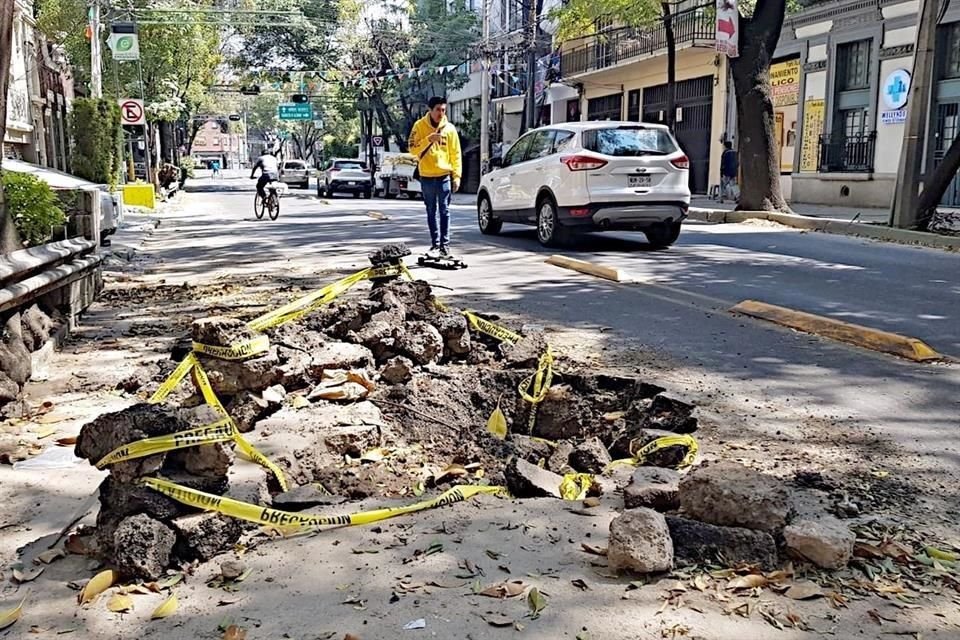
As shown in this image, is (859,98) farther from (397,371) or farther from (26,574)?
(26,574)

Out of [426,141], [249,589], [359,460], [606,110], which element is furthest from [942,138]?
[249,589]

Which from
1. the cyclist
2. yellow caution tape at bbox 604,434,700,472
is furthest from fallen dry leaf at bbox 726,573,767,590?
the cyclist

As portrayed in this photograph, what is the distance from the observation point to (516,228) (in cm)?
1741

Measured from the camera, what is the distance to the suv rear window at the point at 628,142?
13.0 meters

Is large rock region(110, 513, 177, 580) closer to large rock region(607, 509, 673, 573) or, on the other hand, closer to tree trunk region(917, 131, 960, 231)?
large rock region(607, 509, 673, 573)

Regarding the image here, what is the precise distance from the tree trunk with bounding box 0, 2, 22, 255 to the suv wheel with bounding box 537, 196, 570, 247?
26.4 ft

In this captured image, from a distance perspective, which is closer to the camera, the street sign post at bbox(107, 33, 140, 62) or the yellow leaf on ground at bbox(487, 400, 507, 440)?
the yellow leaf on ground at bbox(487, 400, 507, 440)

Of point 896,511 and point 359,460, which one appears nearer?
point 896,511

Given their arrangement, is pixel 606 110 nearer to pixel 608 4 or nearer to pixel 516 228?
pixel 608 4

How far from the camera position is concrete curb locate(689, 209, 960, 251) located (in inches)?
596

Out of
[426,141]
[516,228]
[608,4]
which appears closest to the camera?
[426,141]

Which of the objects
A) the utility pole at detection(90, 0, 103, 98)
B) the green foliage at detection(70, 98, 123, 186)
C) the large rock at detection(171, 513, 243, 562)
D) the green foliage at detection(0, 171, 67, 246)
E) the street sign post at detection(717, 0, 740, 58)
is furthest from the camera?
the utility pole at detection(90, 0, 103, 98)

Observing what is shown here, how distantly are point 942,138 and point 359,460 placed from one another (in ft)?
73.5

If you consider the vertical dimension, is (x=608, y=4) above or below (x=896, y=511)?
above
